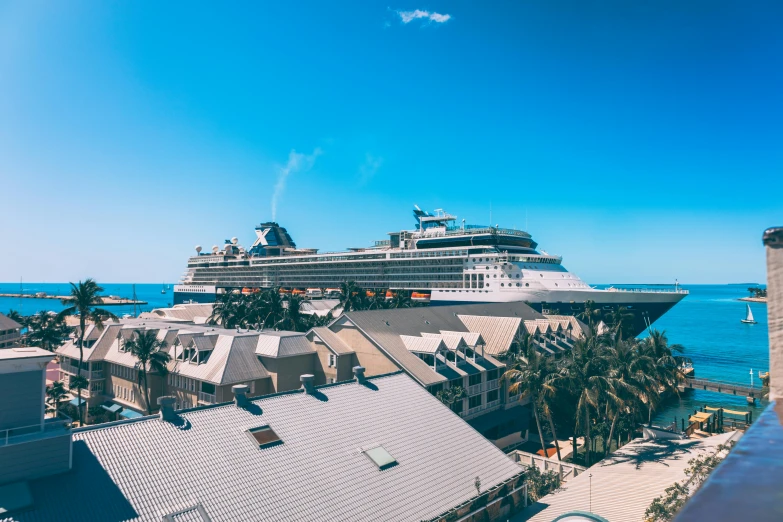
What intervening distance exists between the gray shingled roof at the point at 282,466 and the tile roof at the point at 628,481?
8.80 feet

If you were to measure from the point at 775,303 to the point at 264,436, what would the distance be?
20.5 metres

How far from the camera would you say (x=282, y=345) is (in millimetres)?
37531

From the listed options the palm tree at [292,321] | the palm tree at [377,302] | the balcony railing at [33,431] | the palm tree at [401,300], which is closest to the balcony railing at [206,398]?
the balcony railing at [33,431]

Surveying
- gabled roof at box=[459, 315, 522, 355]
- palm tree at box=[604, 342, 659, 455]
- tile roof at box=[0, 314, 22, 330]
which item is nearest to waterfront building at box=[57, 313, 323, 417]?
gabled roof at box=[459, 315, 522, 355]

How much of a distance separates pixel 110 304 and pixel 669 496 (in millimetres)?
217688

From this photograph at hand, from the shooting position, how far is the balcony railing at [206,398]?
3466 cm

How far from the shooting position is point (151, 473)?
17031mm

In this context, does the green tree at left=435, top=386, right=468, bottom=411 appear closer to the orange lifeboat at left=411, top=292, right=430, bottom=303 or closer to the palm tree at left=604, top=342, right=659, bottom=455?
the palm tree at left=604, top=342, right=659, bottom=455

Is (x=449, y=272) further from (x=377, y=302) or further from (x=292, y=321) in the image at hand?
(x=292, y=321)

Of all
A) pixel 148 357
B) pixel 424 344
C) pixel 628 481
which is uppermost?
pixel 424 344

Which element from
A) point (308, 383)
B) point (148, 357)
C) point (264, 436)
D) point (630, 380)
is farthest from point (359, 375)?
point (148, 357)

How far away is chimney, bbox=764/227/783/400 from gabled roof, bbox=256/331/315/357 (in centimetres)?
3597

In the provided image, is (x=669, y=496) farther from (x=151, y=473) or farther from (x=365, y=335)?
(x=365, y=335)

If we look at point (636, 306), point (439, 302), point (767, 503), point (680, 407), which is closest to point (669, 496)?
point (767, 503)
